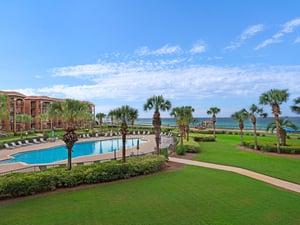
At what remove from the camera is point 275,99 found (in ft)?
70.2

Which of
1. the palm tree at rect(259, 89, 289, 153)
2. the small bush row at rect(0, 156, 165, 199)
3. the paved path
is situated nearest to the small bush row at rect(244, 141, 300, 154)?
the palm tree at rect(259, 89, 289, 153)

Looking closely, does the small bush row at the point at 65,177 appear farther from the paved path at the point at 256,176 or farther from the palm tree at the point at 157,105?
the palm tree at the point at 157,105

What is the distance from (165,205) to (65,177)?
5520 millimetres

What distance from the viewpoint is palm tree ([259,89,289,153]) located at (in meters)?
21.0

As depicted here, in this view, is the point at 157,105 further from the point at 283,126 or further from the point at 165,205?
the point at 283,126

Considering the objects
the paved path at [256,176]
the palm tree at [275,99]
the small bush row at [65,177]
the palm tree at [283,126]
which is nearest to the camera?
the small bush row at [65,177]

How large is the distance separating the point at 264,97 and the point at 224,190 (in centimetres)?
1583

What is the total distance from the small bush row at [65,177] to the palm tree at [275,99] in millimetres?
14537

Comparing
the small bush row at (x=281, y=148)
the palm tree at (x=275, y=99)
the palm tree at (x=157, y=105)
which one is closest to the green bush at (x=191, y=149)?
the palm tree at (x=157, y=105)

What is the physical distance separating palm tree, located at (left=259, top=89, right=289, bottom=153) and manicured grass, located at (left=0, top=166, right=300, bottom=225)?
1309 cm

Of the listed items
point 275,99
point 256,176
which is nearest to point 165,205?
point 256,176

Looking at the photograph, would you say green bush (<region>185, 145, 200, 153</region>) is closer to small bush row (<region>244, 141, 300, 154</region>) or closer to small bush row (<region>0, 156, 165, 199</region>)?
small bush row (<region>244, 141, 300, 154</region>)

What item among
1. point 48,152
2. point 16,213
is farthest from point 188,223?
point 48,152

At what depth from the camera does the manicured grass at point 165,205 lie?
22.9ft
